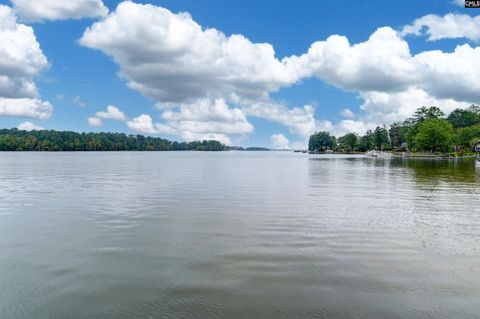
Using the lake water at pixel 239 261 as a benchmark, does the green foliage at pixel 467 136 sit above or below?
above

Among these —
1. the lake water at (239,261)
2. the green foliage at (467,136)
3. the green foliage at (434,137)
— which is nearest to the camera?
the lake water at (239,261)

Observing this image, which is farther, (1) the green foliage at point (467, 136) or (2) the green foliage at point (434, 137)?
(1) the green foliage at point (467, 136)

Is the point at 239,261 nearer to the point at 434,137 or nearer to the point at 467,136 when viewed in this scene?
the point at 434,137

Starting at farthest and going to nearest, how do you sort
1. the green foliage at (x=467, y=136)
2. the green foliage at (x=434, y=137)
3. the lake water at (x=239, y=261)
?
the green foliage at (x=467, y=136) < the green foliage at (x=434, y=137) < the lake water at (x=239, y=261)

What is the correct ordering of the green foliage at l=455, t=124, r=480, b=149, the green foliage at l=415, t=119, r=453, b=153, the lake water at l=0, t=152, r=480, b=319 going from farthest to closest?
1. the green foliage at l=455, t=124, r=480, b=149
2. the green foliage at l=415, t=119, r=453, b=153
3. the lake water at l=0, t=152, r=480, b=319

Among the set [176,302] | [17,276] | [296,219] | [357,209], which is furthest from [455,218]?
[17,276]

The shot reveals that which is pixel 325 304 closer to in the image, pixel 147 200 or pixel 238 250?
pixel 238 250

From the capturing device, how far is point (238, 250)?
14.6m

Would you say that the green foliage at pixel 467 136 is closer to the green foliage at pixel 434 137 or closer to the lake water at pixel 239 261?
the green foliage at pixel 434 137

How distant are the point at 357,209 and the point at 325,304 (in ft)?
53.9

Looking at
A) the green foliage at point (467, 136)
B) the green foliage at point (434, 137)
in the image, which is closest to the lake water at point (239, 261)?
the green foliage at point (434, 137)

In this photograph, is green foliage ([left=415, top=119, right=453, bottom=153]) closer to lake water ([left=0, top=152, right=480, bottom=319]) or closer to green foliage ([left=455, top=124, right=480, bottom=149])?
green foliage ([left=455, top=124, right=480, bottom=149])

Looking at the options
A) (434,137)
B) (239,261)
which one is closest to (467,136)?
(434,137)

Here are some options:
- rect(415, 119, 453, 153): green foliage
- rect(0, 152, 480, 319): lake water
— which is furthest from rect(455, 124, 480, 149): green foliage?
rect(0, 152, 480, 319): lake water
